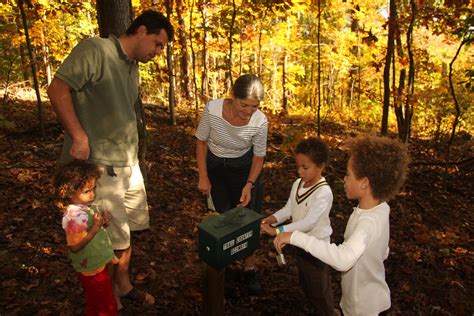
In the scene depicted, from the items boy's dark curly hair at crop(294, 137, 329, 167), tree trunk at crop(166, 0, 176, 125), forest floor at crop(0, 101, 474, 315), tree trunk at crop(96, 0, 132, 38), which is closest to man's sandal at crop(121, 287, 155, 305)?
forest floor at crop(0, 101, 474, 315)

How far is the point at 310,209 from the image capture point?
8.68 feet

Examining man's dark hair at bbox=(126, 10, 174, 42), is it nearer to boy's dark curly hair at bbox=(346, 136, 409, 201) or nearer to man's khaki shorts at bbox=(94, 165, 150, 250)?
man's khaki shorts at bbox=(94, 165, 150, 250)

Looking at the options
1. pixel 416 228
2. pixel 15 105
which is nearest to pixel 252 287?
pixel 416 228

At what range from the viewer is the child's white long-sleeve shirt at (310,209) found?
2.62 metres

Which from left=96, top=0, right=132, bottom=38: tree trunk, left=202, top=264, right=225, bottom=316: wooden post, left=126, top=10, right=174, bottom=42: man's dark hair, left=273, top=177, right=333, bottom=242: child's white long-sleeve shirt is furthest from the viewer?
left=96, top=0, right=132, bottom=38: tree trunk

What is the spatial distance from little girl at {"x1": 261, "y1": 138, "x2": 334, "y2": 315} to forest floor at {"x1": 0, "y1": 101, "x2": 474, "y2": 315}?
2.70ft

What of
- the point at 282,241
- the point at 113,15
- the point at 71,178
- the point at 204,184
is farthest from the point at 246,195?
the point at 113,15

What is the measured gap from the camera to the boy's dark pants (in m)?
2.68

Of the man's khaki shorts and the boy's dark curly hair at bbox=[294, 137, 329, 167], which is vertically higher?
the boy's dark curly hair at bbox=[294, 137, 329, 167]

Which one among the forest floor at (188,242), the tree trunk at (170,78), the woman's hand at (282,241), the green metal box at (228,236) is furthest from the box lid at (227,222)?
the tree trunk at (170,78)

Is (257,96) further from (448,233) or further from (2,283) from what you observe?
(448,233)

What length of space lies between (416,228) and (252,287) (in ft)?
9.89

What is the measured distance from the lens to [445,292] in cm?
383

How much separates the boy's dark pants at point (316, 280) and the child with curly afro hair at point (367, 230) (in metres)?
0.44
